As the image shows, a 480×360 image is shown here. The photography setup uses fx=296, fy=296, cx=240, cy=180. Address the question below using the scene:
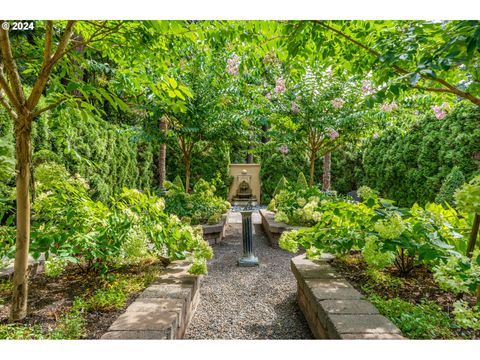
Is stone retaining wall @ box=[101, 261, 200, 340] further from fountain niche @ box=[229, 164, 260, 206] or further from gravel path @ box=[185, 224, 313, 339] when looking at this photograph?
fountain niche @ box=[229, 164, 260, 206]

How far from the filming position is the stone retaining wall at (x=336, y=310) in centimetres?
145

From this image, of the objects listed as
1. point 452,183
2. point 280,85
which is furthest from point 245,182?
point 452,183

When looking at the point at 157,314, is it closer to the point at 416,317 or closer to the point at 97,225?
the point at 97,225

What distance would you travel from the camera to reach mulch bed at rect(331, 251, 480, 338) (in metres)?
1.85

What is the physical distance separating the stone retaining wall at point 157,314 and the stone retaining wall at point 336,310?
84 centimetres

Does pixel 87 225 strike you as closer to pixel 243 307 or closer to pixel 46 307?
pixel 46 307

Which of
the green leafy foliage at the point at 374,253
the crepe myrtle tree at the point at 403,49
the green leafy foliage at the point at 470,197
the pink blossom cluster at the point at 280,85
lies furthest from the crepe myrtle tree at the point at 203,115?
the green leafy foliage at the point at 470,197

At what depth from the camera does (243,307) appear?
259 cm

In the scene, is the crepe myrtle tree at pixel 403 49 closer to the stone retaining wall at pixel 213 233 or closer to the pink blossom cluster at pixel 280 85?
the stone retaining wall at pixel 213 233

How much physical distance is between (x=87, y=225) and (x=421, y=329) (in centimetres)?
215
